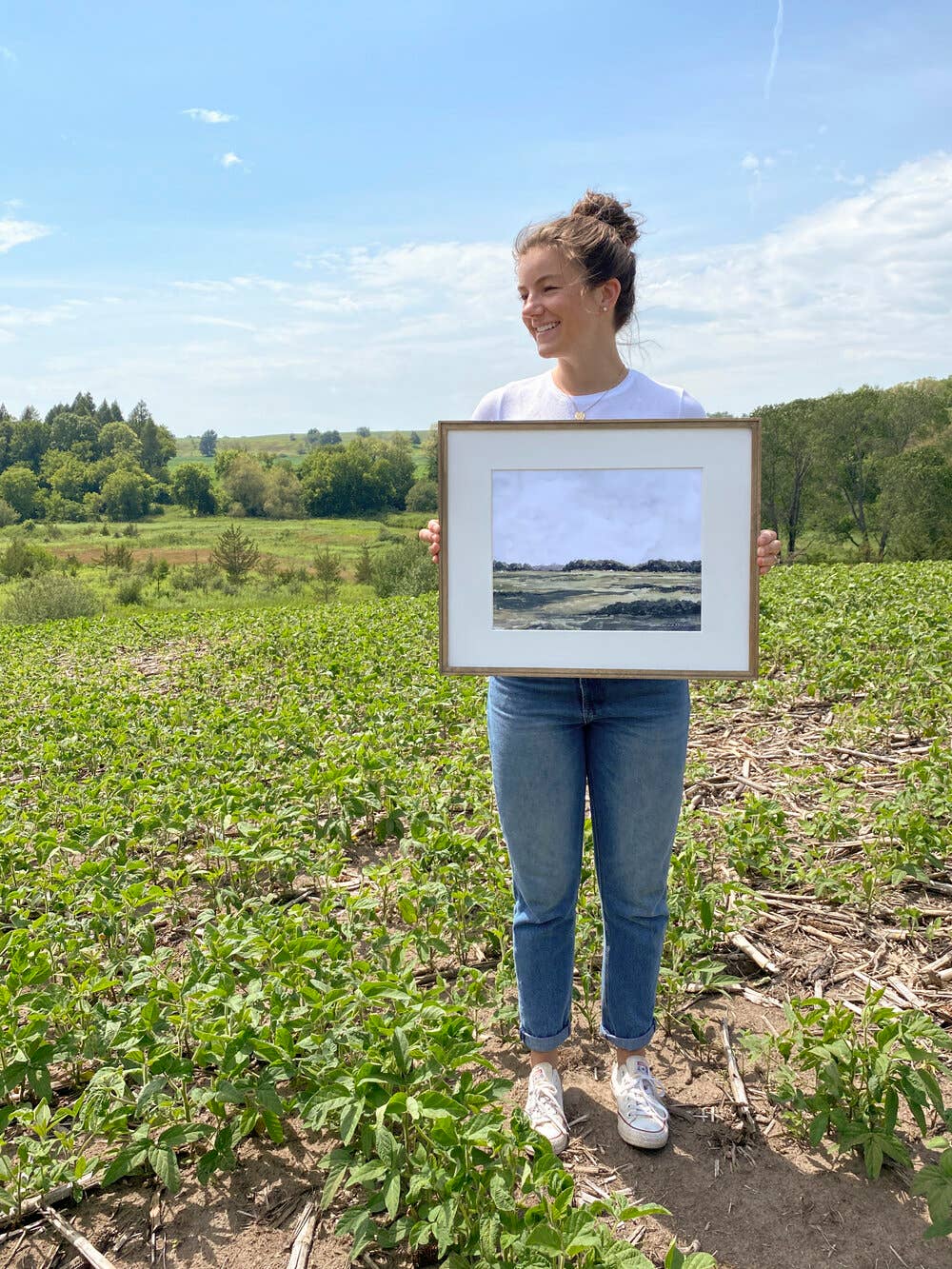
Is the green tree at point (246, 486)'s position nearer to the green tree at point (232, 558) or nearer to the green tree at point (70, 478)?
the green tree at point (70, 478)

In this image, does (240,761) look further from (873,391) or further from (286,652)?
(873,391)

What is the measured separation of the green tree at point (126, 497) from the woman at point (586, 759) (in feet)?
262

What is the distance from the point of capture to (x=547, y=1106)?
2.45m

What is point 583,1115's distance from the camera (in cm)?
259

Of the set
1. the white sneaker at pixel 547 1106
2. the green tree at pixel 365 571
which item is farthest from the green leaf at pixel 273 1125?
the green tree at pixel 365 571

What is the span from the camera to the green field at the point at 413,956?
84.8 inches

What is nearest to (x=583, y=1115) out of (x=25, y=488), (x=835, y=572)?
(x=835, y=572)

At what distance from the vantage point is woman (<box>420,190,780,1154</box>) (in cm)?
227

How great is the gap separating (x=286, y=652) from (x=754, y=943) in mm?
7717

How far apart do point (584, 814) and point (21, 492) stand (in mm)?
88999

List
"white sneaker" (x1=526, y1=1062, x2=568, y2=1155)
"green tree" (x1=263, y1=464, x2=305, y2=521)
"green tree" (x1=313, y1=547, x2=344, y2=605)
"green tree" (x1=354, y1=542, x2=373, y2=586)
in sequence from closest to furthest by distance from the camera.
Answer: "white sneaker" (x1=526, y1=1062, x2=568, y2=1155), "green tree" (x1=313, y1=547, x2=344, y2=605), "green tree" (x1=354, y1=542, x2=373, y2=586), "green tree" (x1=263, y1=464, x2=305, y2=521)

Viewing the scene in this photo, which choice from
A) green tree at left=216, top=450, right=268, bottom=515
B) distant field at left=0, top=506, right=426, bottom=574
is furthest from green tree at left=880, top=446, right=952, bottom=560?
green tree at left=216, top=450, right=268, bottom=515

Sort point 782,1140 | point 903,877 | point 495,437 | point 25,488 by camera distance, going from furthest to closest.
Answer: point 25,488 → point 903,877 → point 782,1140 → point 495,437

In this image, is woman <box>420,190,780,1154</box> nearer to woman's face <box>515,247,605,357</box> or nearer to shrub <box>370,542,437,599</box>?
woman's face <box>515,247,605,357</box>
